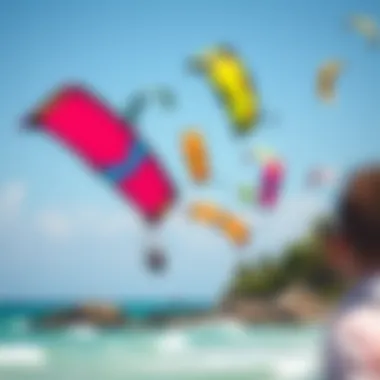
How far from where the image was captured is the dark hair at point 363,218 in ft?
3.08

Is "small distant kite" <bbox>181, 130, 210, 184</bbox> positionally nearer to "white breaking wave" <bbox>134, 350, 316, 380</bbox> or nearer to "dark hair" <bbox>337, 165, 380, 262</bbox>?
"white breaking wave" <bbox>134, 350, 316, 380</bbox>

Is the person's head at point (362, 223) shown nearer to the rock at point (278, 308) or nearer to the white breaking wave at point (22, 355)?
the rock at point (278, 308)

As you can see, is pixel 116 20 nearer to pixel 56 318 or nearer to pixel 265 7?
pixel 265 7

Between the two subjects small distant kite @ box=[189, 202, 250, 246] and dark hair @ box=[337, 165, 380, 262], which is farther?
small distant kite @ box=[189, 202, 250, 246]

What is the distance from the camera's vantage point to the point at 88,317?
1.36 metres

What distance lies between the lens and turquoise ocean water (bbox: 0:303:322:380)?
1.34 meters

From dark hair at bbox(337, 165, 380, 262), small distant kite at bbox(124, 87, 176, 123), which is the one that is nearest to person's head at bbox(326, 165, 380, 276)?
dark hair at bbox(337, 165, 380, 262)

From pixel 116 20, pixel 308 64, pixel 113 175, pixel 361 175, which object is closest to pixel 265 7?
pixel 308 64

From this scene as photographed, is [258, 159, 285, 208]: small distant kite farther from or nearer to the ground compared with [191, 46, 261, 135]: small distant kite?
nearer to the ground

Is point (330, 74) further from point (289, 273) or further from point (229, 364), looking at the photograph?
point (229, 364)

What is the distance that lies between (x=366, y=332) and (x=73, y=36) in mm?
775

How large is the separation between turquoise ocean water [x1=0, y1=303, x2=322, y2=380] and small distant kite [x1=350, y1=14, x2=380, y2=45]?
490 millimetres

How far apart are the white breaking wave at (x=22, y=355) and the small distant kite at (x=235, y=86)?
1.60ft

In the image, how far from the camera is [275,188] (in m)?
1.39
